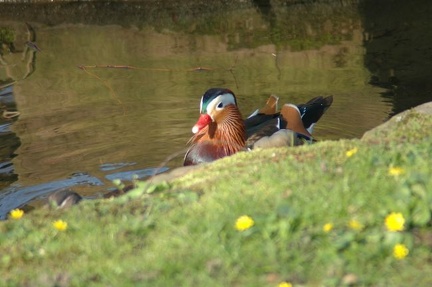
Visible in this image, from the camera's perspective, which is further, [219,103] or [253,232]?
[219,103]

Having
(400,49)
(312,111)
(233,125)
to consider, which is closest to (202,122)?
(233,125)

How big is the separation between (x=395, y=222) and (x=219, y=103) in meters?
4.90

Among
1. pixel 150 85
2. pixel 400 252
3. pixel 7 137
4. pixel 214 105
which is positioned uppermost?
pixel 400 252

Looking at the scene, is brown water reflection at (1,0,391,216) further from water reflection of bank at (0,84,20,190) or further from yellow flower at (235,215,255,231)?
yellow flower at (235,215,255,231)

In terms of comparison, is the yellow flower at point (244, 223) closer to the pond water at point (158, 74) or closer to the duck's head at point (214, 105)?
the pond water at point (158, 74)

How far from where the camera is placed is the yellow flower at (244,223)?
4.81 meters

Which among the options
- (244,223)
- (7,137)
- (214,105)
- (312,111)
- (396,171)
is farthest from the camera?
(7,137)

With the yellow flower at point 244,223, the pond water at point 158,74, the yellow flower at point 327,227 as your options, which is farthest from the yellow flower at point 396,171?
the pond water at point 158,74

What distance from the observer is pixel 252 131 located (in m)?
9.69

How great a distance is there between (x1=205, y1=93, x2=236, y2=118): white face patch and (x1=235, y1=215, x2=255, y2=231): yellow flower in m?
4.60

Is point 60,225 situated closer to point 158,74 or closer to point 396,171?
point 396,171

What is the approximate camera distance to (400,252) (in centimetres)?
455

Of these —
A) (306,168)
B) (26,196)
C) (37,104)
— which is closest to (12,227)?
(306,168)

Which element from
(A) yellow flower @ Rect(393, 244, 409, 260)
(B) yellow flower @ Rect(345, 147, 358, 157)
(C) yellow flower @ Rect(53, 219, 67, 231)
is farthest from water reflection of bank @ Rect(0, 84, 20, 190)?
(A) yellow flower @ Rect(393, 244, 409, 260)
